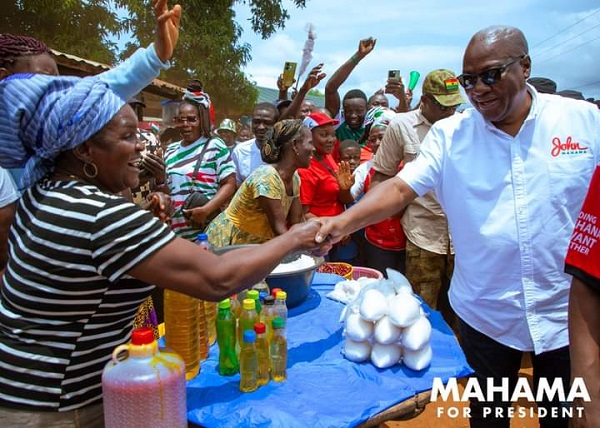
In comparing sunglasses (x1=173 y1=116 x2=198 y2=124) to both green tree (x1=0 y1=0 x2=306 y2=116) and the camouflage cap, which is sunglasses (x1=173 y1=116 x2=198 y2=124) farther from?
green tree (x1=0 y1=0 x2=306 y2=116)

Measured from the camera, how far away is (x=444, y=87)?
354 cm

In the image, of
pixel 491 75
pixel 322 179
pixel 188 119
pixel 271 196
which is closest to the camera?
pixel 491 75

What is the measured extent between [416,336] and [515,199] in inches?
30.6

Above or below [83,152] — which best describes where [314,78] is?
above

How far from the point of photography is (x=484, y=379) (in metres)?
2.29

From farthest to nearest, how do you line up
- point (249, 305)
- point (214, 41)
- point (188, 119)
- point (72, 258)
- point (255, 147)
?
point (214, 41), point (255, 147), point (188, 119), point (249, 305), point (72, 258)

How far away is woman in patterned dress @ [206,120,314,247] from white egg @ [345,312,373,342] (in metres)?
1.22

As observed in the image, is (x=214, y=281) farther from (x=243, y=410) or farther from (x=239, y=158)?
(x=239, y=158)

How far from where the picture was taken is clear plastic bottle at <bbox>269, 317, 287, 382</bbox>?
1.90 meters

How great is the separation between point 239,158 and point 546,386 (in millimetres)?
3771

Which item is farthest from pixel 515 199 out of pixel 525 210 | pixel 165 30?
pixel 165 30

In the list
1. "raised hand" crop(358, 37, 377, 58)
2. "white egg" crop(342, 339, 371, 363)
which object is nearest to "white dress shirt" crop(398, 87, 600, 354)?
"white egg" crop(342, 339, 371, 363)

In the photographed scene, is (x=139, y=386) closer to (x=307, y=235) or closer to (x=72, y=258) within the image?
(x=72, y=258)

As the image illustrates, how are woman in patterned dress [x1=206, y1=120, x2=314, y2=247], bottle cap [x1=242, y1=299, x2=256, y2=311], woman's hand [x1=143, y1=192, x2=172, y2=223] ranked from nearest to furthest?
bottle cap [x1=242, y1=299, x2=256, y2=311], woman's hand [x1=143, y1=192, x2=172, y2=223], woman in patterned dress [x1=206, y1=120, x2=314, y2=247]
